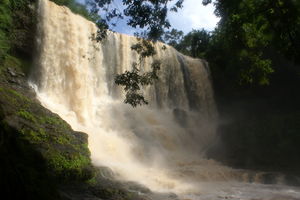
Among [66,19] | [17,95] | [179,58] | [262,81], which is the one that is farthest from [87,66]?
[262,81]

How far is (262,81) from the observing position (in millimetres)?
8859

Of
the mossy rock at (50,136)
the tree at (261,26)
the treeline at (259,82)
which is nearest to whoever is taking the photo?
the tree at (261,26)

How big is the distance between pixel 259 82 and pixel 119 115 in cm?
1138

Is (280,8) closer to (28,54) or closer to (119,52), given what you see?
(28,54)

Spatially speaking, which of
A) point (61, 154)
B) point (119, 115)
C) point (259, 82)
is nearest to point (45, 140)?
point (61, 154)

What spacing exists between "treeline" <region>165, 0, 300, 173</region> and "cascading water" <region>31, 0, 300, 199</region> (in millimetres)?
2650

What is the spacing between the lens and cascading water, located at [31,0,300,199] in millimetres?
13844

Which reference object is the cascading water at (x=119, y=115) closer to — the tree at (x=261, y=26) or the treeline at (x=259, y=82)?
the treeline at (x=259, y=82)

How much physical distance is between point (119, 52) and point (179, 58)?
19.7 ft

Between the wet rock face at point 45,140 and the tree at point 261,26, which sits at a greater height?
the tree at point 261,26

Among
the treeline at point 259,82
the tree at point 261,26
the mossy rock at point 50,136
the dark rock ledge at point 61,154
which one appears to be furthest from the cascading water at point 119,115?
the tree at point 261,26

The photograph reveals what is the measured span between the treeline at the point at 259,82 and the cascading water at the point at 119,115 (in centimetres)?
265

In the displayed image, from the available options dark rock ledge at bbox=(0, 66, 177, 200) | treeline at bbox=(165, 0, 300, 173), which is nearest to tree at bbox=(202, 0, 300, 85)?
treeline at bbox=(165, 0, 300, 173)

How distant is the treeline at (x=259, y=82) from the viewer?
802 cm
